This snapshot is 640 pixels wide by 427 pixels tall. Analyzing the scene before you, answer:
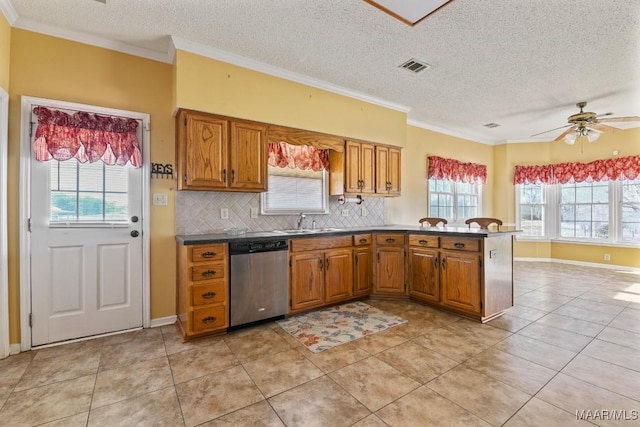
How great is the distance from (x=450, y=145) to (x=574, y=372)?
470 cm

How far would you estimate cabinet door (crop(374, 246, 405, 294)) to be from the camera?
3836 millimetres

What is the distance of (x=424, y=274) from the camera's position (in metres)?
3.63

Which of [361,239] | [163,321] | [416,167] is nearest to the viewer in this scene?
[163,321]

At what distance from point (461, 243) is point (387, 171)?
164 centimetres

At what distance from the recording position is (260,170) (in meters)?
3.29

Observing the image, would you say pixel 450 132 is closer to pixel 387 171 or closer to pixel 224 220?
pixel 387 171

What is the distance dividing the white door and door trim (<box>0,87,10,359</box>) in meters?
0.17

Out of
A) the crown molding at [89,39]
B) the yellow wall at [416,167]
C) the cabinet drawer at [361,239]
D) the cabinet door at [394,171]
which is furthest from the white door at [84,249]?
the yellow wall at [416,167]

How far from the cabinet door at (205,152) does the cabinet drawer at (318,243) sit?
992 mm

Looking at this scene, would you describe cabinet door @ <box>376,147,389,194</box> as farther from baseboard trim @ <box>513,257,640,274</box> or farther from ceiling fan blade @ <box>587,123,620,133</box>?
baseboard trim @ <box>513,257,640,274</box>

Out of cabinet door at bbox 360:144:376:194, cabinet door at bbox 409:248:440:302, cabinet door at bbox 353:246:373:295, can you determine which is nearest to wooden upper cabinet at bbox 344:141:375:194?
cabinet door at bbox 360:144:376:194

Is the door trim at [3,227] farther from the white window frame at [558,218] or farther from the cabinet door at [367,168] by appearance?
the white window frame at [558,218]

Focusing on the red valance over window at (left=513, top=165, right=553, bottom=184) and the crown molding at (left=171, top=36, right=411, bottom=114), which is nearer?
the crown molding at (left=171, top=36, right=411, bottom=114)

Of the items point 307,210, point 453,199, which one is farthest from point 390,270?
point 453,199
